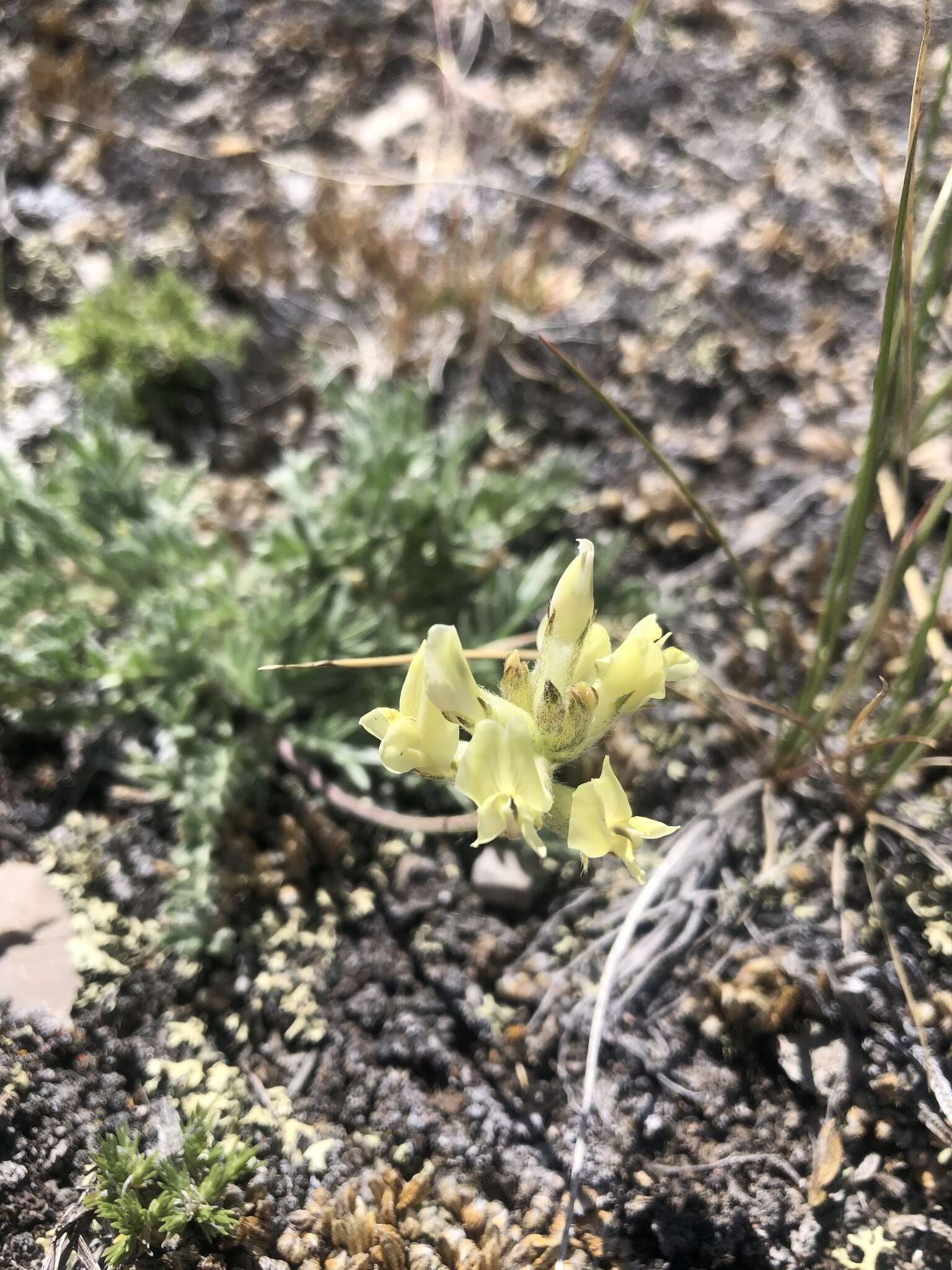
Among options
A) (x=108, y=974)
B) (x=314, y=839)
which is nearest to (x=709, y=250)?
(x=314, y=839)

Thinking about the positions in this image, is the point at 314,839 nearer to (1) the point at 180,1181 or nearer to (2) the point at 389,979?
(2) the point at 389,979

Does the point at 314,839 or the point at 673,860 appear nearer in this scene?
the point at 673,860

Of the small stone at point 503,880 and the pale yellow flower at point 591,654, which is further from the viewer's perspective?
the small stone at point 503,880

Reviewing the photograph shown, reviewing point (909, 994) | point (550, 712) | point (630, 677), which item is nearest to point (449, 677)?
point (550, 712)

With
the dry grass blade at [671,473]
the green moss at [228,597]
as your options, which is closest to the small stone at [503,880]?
the green moss at [228,597]

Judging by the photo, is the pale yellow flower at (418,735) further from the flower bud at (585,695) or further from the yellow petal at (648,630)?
the yellow petal at (648,630)

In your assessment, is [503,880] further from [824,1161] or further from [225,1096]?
[824,1161]

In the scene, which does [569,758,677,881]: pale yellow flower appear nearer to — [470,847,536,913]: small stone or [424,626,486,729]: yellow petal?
[424,626,486,729]: yellow petal
